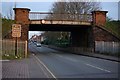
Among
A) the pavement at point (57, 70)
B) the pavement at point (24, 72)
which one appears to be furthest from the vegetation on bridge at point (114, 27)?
the pavement at point (24, 72)

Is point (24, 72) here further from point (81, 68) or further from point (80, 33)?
point (80, 33)

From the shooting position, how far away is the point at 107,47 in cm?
5056

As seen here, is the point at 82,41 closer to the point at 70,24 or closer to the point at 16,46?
the point at 70,24

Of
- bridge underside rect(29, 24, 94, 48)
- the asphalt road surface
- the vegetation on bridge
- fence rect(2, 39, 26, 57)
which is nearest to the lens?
the asphalt road surface

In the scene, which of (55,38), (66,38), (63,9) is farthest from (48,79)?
(55,38)

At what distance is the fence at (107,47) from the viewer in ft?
153

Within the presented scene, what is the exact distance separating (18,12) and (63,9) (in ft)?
102

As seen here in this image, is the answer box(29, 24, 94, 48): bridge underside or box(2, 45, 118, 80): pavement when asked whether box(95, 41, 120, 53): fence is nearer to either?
box(29, 24, 94, 48): bridge underside

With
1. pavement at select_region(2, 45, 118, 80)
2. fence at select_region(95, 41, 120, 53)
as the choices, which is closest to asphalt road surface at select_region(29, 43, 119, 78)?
pavement at select_region(2, 45, 118, 80)

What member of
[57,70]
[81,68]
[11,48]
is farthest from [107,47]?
[57,70]

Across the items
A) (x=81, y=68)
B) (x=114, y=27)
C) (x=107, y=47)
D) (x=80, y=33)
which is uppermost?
(x=114, y=27)

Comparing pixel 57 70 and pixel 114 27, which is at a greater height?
pixel 114 27

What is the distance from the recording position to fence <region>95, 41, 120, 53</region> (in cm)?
4678

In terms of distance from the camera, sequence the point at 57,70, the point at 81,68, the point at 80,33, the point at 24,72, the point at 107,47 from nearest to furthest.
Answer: the point at 24,72 < the point at 57,70 < the point at 81,68 < the point at 107,47 < the point at 80,33
